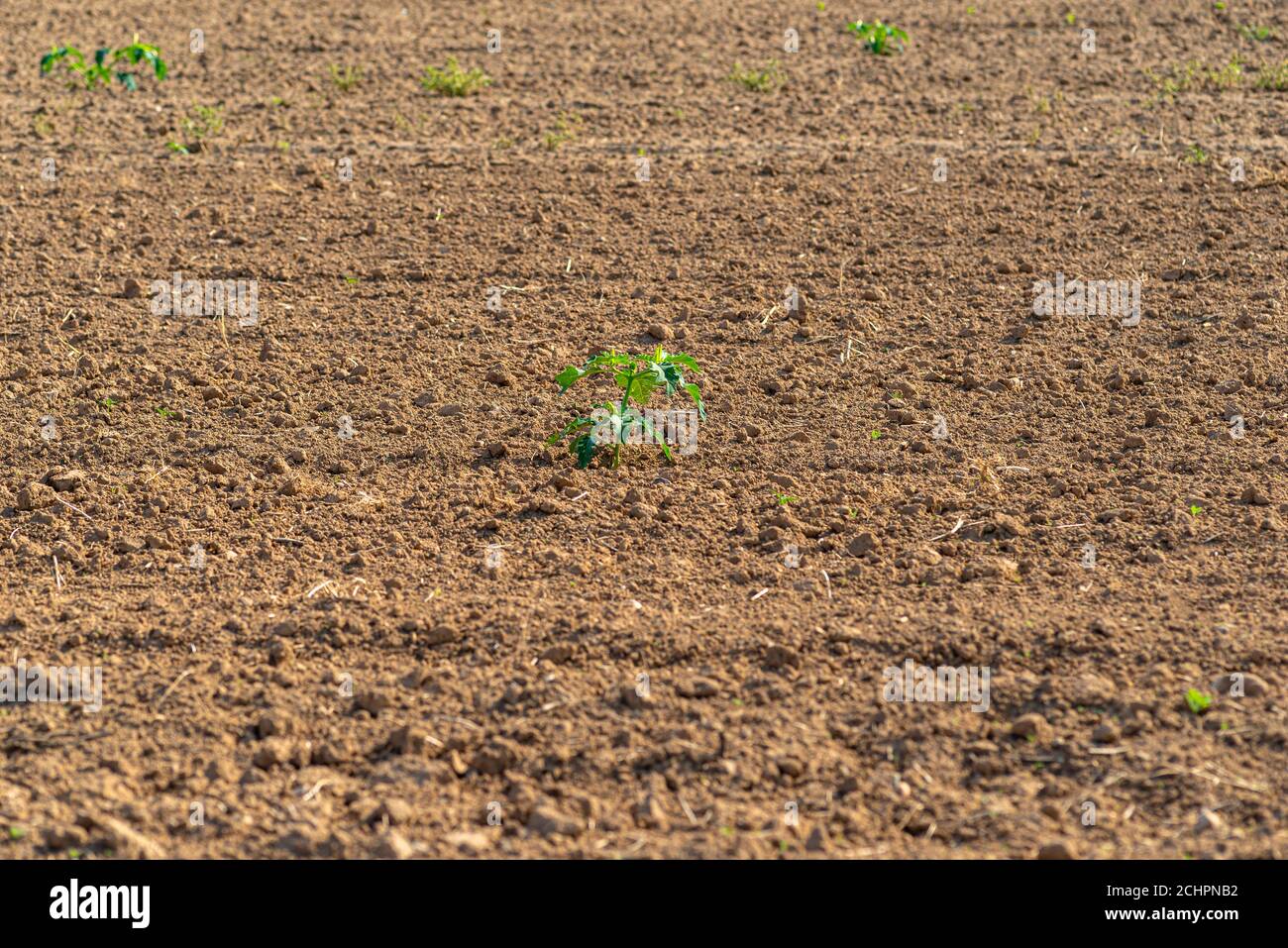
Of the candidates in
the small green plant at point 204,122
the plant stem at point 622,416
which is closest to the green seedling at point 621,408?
the plant stem at point 622,416

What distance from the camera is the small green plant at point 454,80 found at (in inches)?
341

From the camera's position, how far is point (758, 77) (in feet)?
28.6

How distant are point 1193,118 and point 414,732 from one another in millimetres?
A: 6223

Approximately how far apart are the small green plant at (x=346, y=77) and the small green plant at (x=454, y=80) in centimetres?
41

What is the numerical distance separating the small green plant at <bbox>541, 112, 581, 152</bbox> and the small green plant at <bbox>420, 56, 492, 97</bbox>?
2.37 feet

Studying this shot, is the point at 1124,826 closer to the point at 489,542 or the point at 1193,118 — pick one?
the point at 489,542

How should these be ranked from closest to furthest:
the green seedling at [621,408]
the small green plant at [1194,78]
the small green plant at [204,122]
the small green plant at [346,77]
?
the green seedling at [621,408], the small green plant at [204,122], the small green plant at [1194,78], the small green plant at [346,77]

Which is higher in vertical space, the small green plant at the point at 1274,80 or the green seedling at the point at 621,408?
the small green plant at the point at 1274,80

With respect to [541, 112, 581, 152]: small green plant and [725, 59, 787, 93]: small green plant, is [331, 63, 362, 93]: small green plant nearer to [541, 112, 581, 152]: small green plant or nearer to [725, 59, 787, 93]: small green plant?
[541, 112, 581, 152]: small green plant

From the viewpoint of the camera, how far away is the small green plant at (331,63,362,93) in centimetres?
877

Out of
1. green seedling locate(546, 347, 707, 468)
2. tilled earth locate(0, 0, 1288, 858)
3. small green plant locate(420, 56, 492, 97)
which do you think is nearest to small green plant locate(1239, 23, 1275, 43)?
tilled earth locate(0, 0, 1288, 858)

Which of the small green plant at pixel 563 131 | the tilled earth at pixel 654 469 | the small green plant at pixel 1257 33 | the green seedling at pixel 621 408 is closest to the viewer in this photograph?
the tilled earth at pixel 654 469

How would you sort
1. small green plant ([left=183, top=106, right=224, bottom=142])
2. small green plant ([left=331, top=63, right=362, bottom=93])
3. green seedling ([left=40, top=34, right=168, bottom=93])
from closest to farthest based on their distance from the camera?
small green plant ([left=183, top=106, right=224, bottom=142]), green seedling ([left=40, top=34, right=168, bottom=93]), small green plant ([left=331, top=63, right=362, bottom=93])

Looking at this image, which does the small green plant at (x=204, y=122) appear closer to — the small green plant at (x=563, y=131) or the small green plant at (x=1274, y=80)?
the small green plant at (x=563, y=131)
